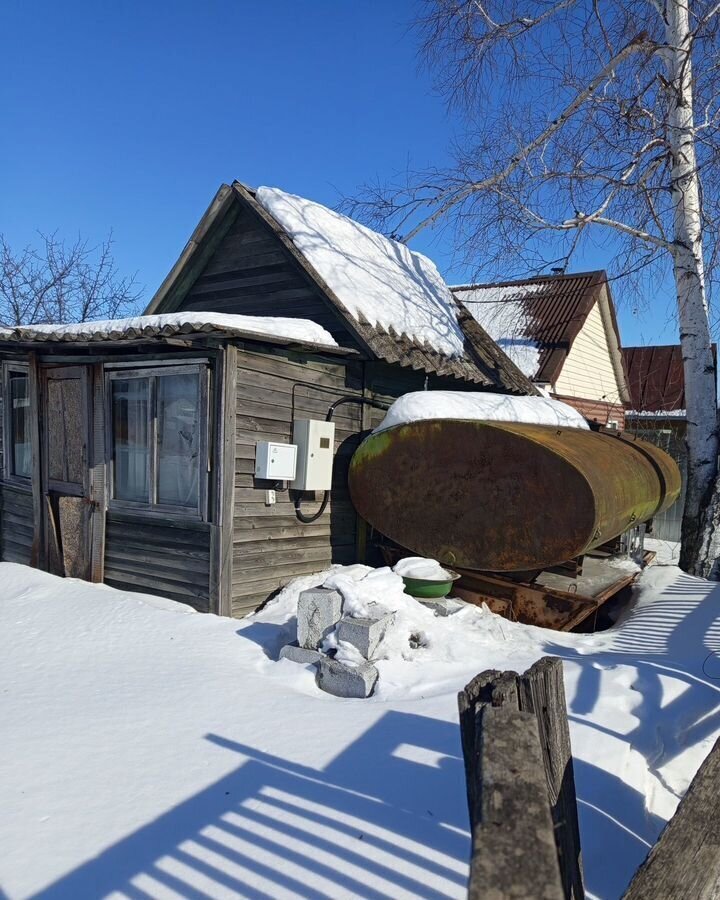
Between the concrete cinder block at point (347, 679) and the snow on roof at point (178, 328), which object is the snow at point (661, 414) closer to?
the snow on roof at point (178, 328)

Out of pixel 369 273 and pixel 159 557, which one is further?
pixel 369 273

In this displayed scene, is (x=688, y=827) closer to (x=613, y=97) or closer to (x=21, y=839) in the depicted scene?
(x=21, y=839)

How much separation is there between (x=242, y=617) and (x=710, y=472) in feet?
22.6

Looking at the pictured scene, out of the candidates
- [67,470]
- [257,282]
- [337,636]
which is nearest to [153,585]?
[67,470]

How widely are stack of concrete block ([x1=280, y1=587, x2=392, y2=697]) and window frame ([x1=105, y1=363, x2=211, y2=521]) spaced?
1824mm

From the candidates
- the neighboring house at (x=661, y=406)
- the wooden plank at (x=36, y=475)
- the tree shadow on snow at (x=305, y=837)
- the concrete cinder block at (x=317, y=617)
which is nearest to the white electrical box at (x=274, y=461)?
the concrete cinder block at (x=317, y=617)

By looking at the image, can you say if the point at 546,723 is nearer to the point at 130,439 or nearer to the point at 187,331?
the point at 187,331

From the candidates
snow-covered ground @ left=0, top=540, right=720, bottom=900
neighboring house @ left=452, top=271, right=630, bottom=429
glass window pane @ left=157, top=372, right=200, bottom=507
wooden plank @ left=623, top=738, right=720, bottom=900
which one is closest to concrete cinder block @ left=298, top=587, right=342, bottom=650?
snow-covered ground @ left=0, top=540, right=720, bottom=900

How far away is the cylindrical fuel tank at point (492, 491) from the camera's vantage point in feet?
19.9

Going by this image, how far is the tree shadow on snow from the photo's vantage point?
247cm

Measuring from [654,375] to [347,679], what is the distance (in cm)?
2272

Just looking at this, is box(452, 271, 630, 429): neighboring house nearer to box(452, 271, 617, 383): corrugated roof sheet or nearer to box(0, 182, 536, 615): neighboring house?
box(452, 271, 617, 383): corrugated roof sheet

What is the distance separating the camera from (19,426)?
8.06 m

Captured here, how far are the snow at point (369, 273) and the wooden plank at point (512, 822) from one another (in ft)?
21.4
